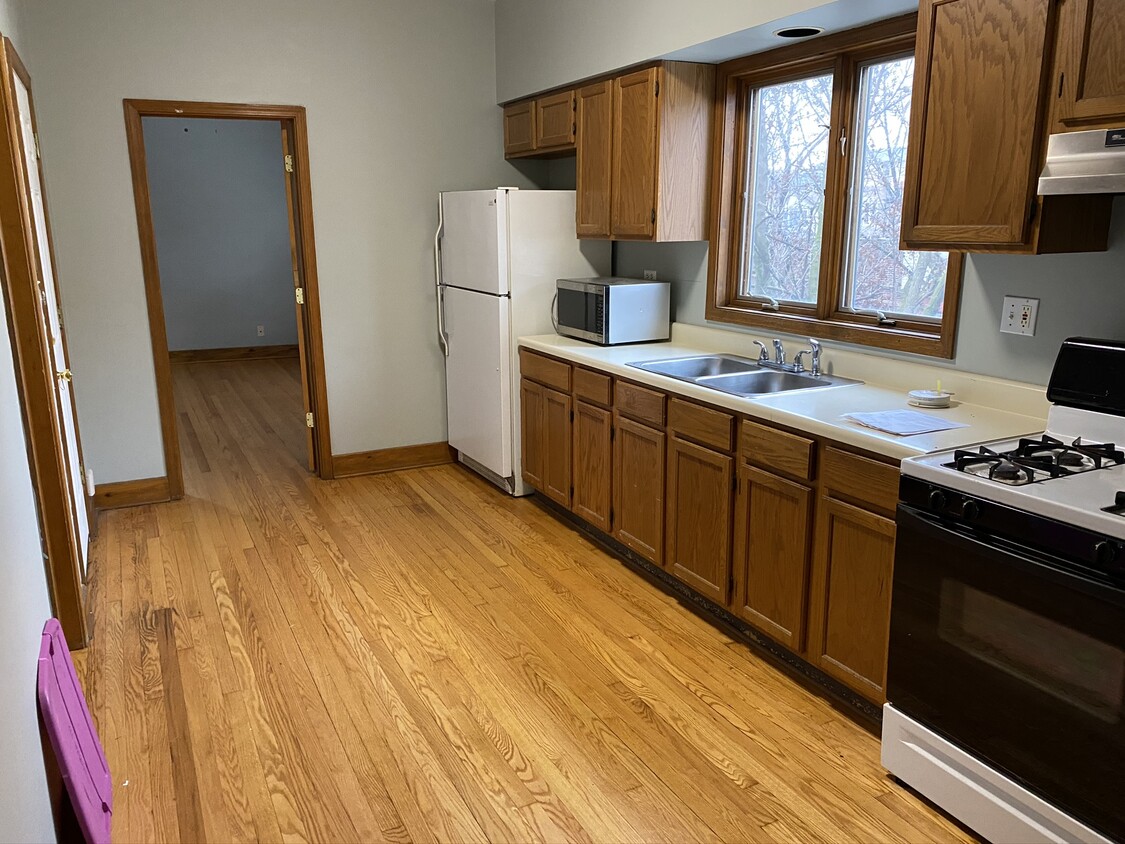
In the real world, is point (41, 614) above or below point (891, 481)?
below

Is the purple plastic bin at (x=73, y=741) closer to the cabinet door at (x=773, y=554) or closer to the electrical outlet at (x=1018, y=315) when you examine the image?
the cabinet door at (x=773, y=554)

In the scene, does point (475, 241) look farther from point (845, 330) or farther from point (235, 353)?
point (235, 353)

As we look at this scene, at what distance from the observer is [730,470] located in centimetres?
291

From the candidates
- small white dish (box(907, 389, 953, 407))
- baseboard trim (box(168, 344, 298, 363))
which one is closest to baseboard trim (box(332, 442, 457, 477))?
small white dish (box(907, 389, 953, 407))

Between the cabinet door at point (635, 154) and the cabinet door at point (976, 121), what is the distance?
1373 millimetres

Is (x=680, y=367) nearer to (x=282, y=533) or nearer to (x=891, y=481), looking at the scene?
(x=891, y=481)

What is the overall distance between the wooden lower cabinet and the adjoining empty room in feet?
12.6

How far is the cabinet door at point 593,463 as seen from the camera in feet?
12.1

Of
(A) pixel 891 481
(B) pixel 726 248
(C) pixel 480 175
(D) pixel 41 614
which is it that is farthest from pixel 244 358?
(A) pixel 891 481

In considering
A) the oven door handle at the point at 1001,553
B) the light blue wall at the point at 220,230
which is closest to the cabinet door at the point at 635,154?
the oven door handle at the point at 1001,553

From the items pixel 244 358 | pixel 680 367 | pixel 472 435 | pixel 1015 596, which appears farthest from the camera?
pixel 244 358

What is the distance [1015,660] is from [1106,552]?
37 centimetres

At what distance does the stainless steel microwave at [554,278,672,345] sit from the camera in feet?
12.8

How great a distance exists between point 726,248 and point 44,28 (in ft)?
11.0
